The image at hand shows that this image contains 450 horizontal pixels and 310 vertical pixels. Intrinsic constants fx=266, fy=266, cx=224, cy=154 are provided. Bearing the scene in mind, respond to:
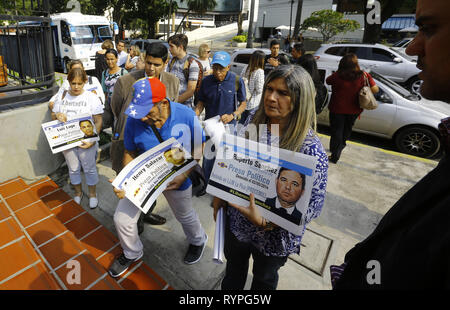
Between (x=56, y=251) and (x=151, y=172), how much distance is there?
130 centimetres

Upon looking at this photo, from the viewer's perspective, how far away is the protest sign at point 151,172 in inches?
75.0

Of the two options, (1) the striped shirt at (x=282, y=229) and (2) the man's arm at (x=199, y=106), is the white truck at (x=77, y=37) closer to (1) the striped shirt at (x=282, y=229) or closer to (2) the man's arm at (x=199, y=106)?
(2) the man's arm at (x=199, y=106)

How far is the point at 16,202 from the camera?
3043 millimetres

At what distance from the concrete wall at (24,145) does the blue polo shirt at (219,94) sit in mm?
2205

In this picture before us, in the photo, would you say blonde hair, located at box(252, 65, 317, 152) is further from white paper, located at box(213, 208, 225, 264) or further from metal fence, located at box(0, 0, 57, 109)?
metal fence, located at box(0, 0, 57, 109)

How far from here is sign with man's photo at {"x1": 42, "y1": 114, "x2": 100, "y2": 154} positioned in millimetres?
3016

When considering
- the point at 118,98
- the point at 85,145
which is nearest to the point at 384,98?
the point at 118,98

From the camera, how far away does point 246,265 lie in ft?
6.65

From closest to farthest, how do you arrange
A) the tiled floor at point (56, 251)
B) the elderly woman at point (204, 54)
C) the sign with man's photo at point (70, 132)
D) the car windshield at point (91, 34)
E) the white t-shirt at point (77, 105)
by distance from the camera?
the tiled floor at point (56, 251)
the sign with man's photo at point (70, 132)
the white t-shirt at point (77, 105)
the elderly woman at point (204, 54)
the car windshield at point (91, 34)

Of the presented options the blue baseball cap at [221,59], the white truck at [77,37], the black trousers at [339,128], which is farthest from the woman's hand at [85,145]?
the white truck at [77,37]

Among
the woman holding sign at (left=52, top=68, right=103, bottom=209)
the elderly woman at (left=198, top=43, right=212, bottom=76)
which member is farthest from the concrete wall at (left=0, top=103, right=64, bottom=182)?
the elderly woman at (left=198, top=43, right=212, bottom=76)

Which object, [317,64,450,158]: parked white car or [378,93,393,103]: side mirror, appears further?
[378,93,393,103]: side mirror

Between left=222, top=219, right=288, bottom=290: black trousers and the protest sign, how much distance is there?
61 cm
